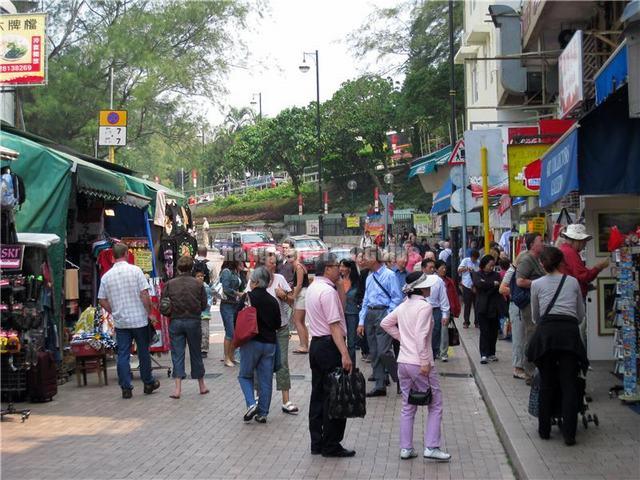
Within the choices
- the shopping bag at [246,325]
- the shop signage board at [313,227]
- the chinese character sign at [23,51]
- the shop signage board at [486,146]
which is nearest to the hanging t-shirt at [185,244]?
the chinese character sign at [23,51]

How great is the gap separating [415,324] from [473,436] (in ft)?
6.56

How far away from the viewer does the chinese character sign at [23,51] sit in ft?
61.5

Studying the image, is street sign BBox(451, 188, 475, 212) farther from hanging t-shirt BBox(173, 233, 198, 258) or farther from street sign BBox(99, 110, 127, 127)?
street sign BBox(99, 110, 127, 127)

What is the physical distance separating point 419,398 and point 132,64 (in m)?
26.8

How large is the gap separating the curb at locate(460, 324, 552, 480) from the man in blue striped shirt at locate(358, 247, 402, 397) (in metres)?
1.41

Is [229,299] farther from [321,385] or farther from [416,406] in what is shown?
[416,406]

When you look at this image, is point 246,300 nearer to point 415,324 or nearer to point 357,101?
point 415,324

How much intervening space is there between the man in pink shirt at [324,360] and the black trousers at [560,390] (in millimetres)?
1807

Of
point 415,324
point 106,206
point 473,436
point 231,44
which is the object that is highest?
point 231,44

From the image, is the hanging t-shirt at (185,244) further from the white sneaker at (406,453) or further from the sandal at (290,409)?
the white sneaker at (406,453)

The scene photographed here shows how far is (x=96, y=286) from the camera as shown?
16.3 m

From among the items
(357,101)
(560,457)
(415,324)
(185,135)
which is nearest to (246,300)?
(415,324)

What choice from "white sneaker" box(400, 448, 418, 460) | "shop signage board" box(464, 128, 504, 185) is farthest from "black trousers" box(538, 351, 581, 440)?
"shop signage board" box(464, 128, 504, 185)

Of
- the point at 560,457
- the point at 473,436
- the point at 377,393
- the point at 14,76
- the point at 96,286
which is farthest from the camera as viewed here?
the point at 14,76
